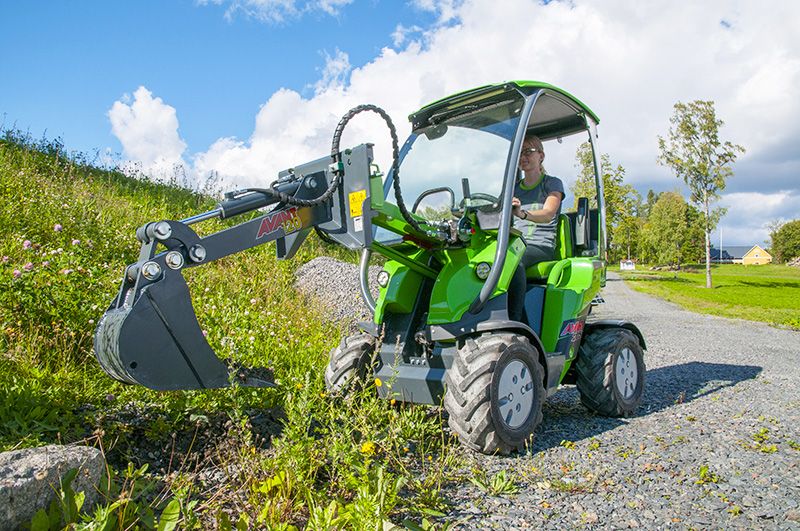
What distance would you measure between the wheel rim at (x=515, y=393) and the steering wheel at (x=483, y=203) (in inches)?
47.5

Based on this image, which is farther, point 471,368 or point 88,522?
point 471,368

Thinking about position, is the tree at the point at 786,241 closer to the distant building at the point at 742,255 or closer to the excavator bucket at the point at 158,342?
the distant building at the point at 742,255

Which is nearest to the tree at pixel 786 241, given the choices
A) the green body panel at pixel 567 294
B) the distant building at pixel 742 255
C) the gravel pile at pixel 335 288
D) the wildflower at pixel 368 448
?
the distant building at pixel 742 255

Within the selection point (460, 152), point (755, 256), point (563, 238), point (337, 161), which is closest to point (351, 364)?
point (337, 161)

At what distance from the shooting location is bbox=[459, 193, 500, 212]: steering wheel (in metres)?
4.68

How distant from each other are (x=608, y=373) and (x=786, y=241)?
382 ft

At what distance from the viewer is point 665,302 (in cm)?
2459

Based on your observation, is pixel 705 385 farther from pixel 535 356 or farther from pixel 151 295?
pixel 151 295

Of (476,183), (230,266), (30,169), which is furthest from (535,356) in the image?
(30,169)

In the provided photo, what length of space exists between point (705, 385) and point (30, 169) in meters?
10.0

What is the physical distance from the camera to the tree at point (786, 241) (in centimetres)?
10106

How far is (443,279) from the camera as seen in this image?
15.0ft

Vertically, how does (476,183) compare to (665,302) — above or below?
above

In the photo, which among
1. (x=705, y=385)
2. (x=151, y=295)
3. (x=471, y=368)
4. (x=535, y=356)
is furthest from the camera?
(x=705, y=385)
